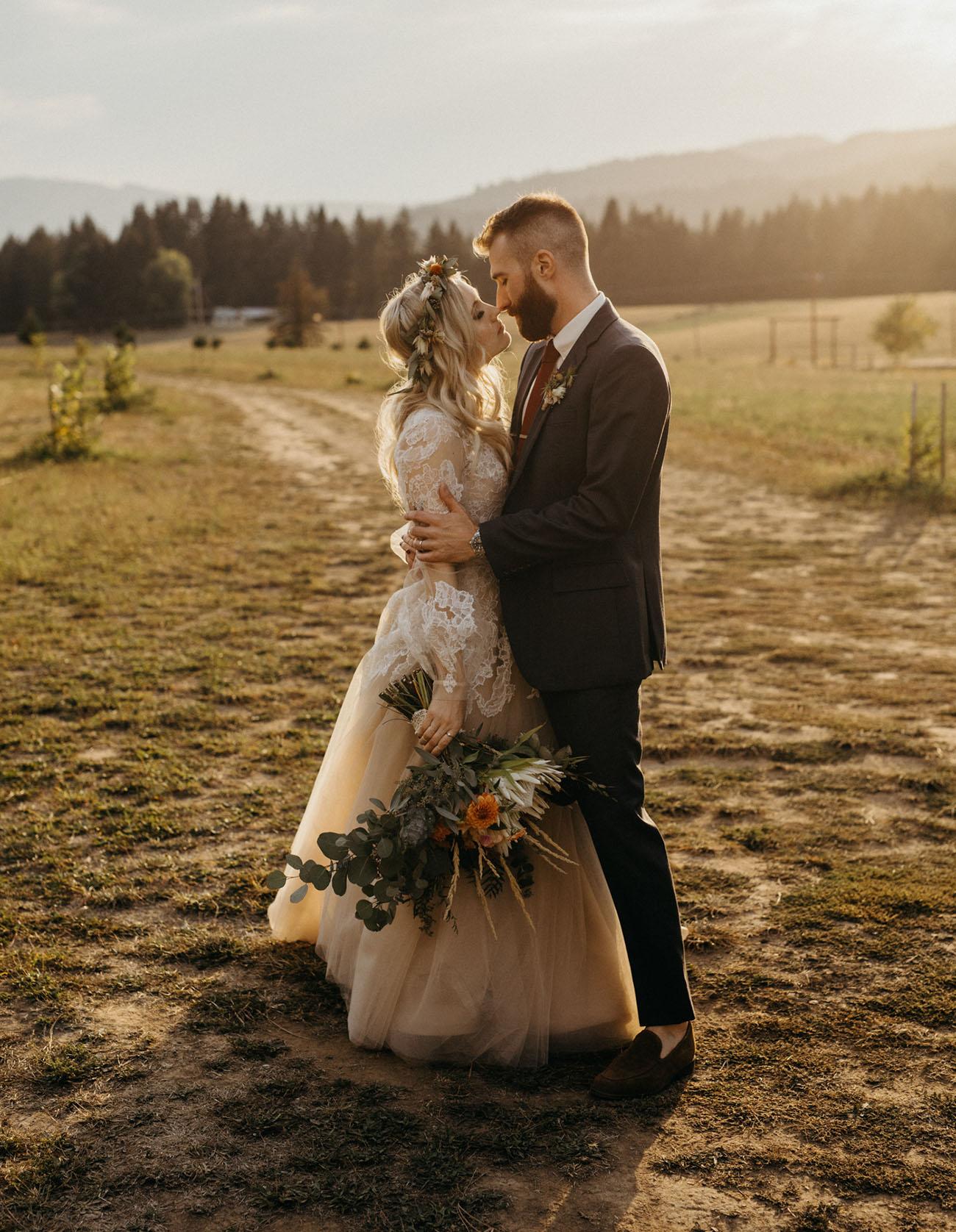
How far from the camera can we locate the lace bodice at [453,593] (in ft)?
10.2

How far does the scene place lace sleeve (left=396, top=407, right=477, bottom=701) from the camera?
10.2ft

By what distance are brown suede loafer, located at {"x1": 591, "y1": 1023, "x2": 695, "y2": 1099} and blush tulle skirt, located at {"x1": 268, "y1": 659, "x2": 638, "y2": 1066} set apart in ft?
0.77

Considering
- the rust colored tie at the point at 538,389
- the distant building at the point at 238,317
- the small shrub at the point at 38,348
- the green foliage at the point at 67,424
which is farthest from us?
the distant building at the point at 238,317

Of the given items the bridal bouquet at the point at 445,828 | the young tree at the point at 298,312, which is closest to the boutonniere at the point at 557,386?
the bridal bouquet at the point at 445,828

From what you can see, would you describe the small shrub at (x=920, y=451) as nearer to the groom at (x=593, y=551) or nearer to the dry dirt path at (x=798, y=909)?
the dry dirt path at (x=798, y=909)

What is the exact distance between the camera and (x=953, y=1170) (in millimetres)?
2783

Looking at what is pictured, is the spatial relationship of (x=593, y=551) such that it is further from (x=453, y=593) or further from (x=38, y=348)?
(x=38, y=348)

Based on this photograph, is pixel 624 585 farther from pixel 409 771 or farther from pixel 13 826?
pixel 13 826

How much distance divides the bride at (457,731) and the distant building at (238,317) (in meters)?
89.0

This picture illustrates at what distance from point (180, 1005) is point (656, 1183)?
5.37 ft

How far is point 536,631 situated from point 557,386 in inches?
26.7

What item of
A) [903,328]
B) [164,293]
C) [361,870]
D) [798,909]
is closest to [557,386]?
[361,870]

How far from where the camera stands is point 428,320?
3113 mm

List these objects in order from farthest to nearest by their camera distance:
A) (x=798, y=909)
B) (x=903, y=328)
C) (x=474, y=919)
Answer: (x=903, y=328), (x=798, y=909), (x=474, y=919)
